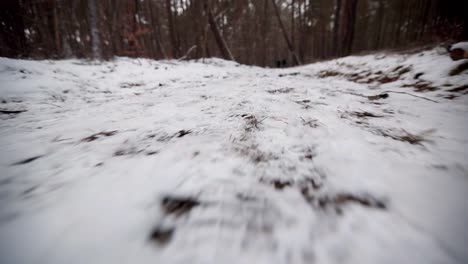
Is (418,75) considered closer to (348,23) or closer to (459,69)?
(459,69)

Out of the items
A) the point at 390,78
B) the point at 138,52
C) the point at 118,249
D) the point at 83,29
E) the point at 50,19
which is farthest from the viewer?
the point at 83,29

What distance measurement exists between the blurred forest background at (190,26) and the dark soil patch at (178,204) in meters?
4.43

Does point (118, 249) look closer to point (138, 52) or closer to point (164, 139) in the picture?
point (164, 139)

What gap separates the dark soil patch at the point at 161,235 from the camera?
40 cm

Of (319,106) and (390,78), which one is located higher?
(390,78)

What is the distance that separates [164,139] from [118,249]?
0.57 meters

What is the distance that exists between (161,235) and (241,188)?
0.23 metres

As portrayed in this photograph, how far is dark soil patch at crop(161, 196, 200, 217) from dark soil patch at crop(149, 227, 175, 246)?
0.05 m

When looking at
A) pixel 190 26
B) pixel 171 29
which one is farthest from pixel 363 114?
pixel 190 26

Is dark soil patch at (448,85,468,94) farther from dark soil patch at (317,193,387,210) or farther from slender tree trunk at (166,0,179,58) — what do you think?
slender tree trunk at (166,0,179,58)

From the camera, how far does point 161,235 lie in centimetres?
42

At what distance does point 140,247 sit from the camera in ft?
1.28

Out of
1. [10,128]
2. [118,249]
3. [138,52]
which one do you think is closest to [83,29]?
[138,52]

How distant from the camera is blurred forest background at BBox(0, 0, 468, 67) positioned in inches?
195
